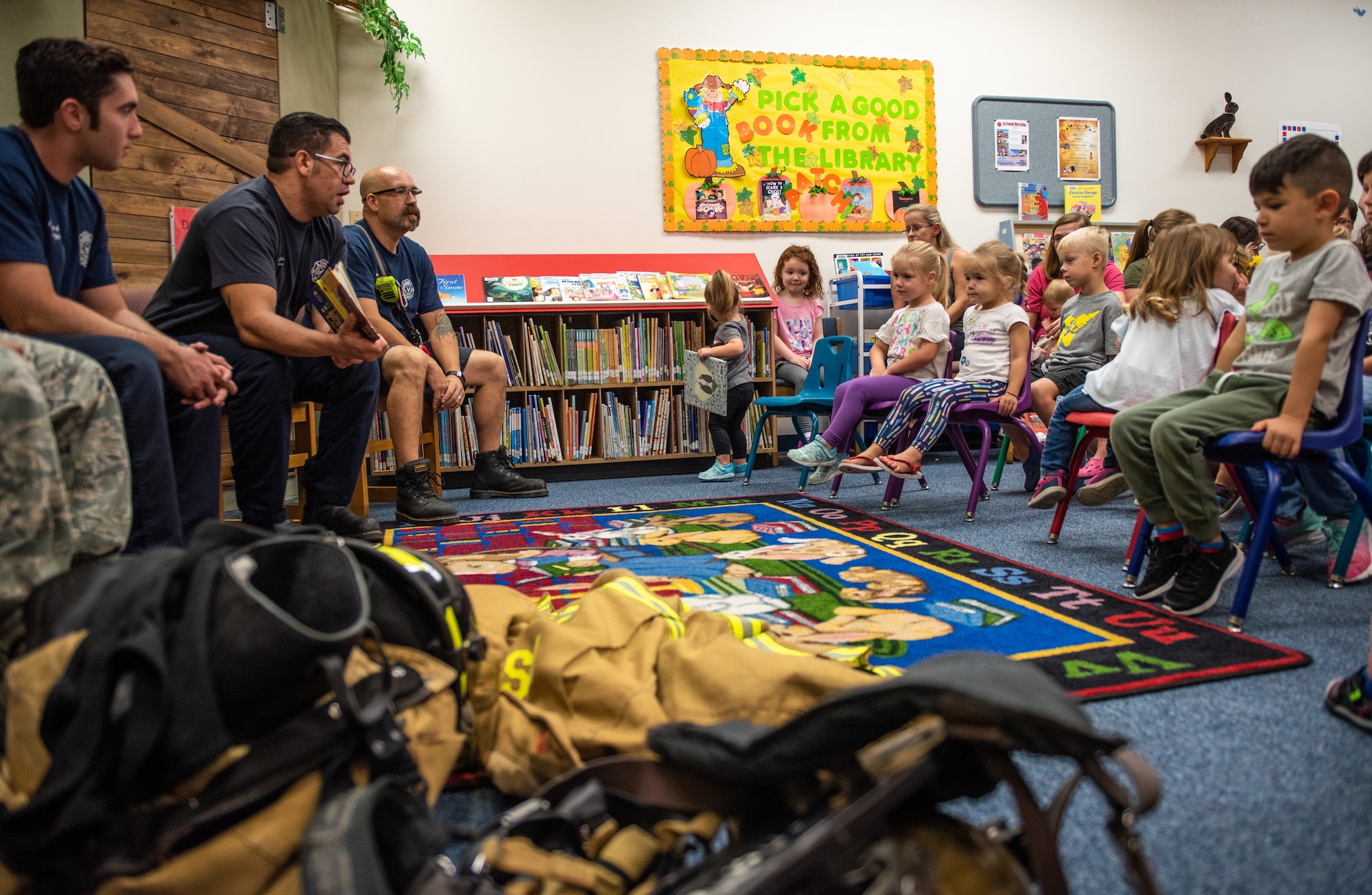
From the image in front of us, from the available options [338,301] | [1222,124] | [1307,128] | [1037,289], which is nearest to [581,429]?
[338,301]

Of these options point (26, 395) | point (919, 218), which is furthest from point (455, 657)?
point (919, 218)

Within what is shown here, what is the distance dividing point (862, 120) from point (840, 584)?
12.9 ft

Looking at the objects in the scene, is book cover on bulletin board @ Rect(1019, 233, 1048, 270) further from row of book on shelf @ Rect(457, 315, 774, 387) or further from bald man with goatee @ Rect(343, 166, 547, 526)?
bald man with goatee @ Rect(343, 166, 547, 526)

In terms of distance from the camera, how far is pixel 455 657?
960 mm

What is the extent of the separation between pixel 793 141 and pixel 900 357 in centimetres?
218

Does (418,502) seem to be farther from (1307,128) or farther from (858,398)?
(1307,128)

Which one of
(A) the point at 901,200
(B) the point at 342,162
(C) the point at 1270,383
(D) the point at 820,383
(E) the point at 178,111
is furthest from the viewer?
(A) the point at 901,200

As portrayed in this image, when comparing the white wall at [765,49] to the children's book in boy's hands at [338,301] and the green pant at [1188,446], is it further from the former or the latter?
the green pant at [1188,446]

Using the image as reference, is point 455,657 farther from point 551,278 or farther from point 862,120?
point 862,120

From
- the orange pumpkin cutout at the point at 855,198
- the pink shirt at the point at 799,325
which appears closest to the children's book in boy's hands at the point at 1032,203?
the orange pumpkin cutout at the point at 855,198

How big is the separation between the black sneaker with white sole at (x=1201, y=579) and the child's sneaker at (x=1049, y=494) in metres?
1.03

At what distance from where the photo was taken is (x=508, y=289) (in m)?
4.36

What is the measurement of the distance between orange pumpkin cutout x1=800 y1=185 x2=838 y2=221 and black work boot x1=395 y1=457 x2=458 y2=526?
117 inches

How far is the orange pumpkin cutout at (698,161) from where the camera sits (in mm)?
4852
